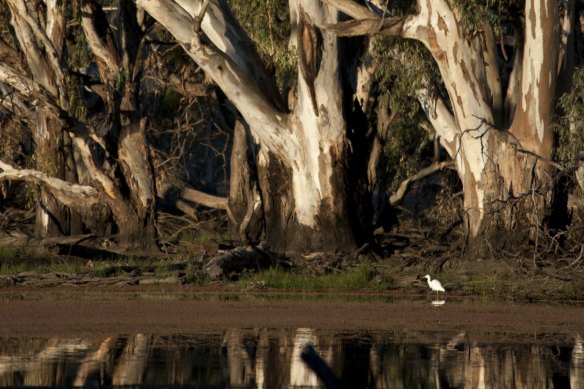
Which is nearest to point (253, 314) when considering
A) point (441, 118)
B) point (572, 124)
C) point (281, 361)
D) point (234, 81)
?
point (281, 361)

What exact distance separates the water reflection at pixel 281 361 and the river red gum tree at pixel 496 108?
5.76 metres

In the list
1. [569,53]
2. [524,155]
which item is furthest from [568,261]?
[569,53]

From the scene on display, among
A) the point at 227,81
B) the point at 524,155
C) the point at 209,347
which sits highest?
the point at 227,81

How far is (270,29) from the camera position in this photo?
2062cm

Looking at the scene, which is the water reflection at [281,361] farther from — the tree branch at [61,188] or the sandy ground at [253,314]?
the tree branch at [61,188]

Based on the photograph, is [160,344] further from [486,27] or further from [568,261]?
[486,27]

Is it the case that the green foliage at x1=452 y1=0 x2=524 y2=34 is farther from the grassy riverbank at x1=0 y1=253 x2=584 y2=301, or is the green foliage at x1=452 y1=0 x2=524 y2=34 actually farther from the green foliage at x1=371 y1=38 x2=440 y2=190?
the grassy riverbank at x1=0 y1=253 x2=584 y2=301

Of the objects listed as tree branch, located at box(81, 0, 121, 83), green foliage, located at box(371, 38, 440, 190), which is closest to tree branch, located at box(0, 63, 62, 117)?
tree branch, located at box(81, 0, 121, 83)

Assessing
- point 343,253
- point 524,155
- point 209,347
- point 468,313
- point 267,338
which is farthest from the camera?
point 343,253

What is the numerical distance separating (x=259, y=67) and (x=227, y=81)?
0.62m

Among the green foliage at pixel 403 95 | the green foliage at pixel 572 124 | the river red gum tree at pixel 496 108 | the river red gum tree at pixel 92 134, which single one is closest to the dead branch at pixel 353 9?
the river red gum tree at pixel 496 108

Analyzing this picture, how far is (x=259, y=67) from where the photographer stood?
63.1 ft

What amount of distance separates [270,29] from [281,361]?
Answer: 38.7ft

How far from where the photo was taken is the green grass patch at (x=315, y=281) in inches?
606
